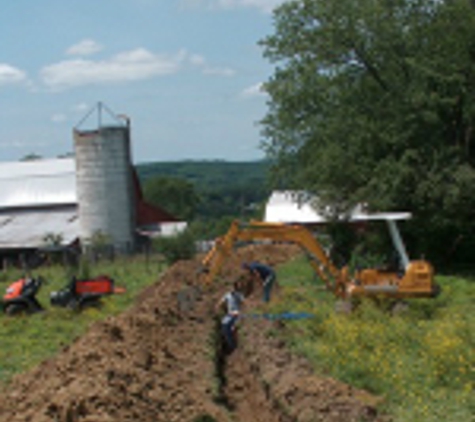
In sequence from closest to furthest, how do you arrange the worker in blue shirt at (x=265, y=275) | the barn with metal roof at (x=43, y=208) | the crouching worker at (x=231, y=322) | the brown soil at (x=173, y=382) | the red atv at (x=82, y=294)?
1. the brown soil at (x=173, y=382)
2. the crouching worker at (x=231, y=322)
3. the worker in blue shirt at (x=265, y=275)
4. the red atv at (x=82, y=294)
5. the barn with metal roof at (x=43, y=208)

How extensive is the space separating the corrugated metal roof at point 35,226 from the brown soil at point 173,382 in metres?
29.6

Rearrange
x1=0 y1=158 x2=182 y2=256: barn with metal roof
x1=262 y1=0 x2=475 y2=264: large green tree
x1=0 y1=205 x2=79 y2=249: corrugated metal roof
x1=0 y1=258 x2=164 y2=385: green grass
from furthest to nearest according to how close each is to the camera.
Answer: x1=0 y1=158 x2=182 y2=256: barn with metal roof, x1=0 y1=205 x2=79 y2=249: corrugated metal roof, x1=262 y1=0 x2=475 y2=264: large green tree, x1=0 y1=258 x2=164 y2=385: green grass

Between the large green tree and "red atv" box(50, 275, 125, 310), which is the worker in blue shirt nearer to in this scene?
"red atv" box(50, 275, 125, 310)

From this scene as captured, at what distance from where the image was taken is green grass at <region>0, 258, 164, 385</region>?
14.3 metres

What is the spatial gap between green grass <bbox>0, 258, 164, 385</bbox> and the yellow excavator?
3.21m

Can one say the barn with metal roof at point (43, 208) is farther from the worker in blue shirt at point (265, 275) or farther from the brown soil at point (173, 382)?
the brown soil at point (173, 382)

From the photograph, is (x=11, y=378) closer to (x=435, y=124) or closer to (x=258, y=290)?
(x=258, y=290)

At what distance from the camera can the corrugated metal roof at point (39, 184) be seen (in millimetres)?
55000

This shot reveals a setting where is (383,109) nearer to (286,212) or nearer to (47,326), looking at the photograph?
(47,326)

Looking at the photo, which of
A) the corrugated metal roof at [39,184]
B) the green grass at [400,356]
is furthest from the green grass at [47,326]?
the corrugated metal roof at [39,184]

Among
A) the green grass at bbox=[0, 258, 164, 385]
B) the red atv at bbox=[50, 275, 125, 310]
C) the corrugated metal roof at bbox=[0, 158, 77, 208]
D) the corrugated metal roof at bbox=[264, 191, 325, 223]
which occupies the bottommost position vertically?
the green grass at bbox=[0, 258, 164, 385]

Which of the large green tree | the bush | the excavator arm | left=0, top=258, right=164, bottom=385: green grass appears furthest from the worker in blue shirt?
the bush

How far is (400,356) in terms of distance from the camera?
496 inches

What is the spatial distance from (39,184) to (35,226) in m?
7.70
